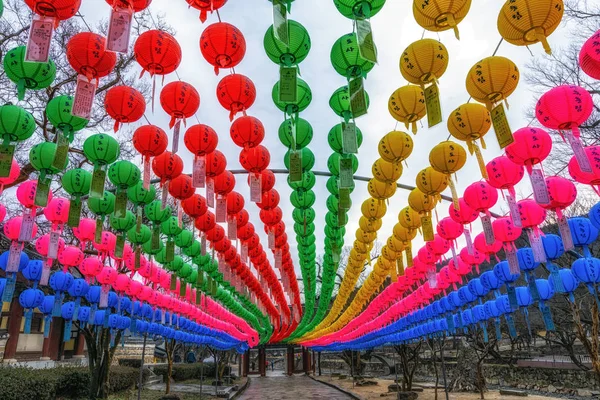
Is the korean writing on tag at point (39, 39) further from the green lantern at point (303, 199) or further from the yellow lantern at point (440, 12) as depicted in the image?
the green lantern at point (303, 199)

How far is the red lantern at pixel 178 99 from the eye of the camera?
469 centimetres

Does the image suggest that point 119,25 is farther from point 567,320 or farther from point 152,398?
point 567,320

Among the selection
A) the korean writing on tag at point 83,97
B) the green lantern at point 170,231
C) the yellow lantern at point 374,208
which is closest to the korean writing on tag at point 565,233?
the yellow lantern at point 374,208

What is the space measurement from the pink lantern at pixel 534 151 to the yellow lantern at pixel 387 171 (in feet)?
5.20

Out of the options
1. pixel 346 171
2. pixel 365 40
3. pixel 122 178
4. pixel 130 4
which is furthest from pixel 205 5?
pixel 122 178

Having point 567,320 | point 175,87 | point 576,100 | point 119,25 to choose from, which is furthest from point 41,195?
point 567,320

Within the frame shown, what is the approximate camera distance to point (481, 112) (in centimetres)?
450

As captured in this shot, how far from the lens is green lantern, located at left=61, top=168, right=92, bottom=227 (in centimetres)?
601

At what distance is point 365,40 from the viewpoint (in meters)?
3.38

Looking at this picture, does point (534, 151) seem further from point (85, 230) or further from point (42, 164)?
point (85, 230)

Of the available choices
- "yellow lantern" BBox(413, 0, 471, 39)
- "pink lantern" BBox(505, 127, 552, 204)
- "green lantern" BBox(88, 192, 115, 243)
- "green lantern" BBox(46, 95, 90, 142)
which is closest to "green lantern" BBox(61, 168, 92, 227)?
"green lantern" BBox(88, 192, 115, 243)

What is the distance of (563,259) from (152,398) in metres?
18.0

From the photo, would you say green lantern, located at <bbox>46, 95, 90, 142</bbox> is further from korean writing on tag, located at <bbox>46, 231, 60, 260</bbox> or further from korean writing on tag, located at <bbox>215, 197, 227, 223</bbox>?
korean writing on tag, located at <bbox>46, 231, 60, 260</bbox>

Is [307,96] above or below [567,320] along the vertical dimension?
above
